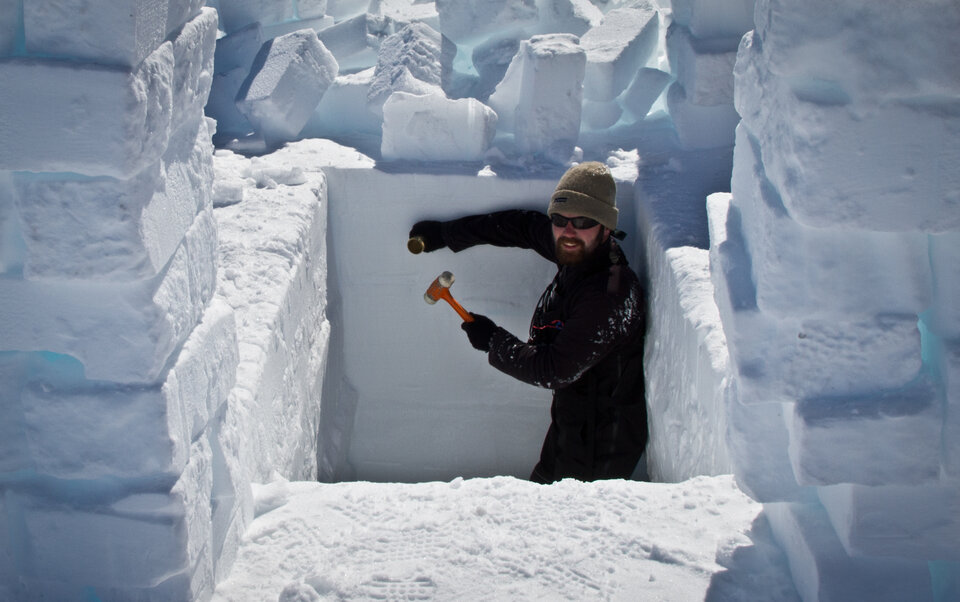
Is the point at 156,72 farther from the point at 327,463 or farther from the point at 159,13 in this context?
the point at 327,463

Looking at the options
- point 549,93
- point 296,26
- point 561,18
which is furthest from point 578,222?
point 296,26

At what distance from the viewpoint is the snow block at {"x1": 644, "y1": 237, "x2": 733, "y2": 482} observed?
2.65 meters

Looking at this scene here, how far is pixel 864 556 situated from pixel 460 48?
4.95 meters

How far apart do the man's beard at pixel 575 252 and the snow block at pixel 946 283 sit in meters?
2.05

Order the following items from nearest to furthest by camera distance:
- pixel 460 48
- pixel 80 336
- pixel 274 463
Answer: pixel 80 336, pixel 274 463, pixel 460 48

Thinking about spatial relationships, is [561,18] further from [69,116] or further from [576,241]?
[69,116]

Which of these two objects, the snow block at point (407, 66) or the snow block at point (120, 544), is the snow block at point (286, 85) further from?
the snow block at point (120, 544)

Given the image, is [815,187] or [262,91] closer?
[815,187]

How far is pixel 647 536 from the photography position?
6.80ft

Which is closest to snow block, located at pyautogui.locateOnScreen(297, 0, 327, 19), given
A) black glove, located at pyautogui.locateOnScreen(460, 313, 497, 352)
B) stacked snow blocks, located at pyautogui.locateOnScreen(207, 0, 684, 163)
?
stacked snow blocks, located at pyautogui.locateOnScreen(207, 0, 684, 163)

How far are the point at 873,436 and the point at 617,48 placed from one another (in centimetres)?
397

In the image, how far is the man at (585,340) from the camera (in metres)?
3.43

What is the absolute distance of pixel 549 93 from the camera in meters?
4.46

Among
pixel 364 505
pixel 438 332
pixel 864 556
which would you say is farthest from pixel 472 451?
pixel 864 556
